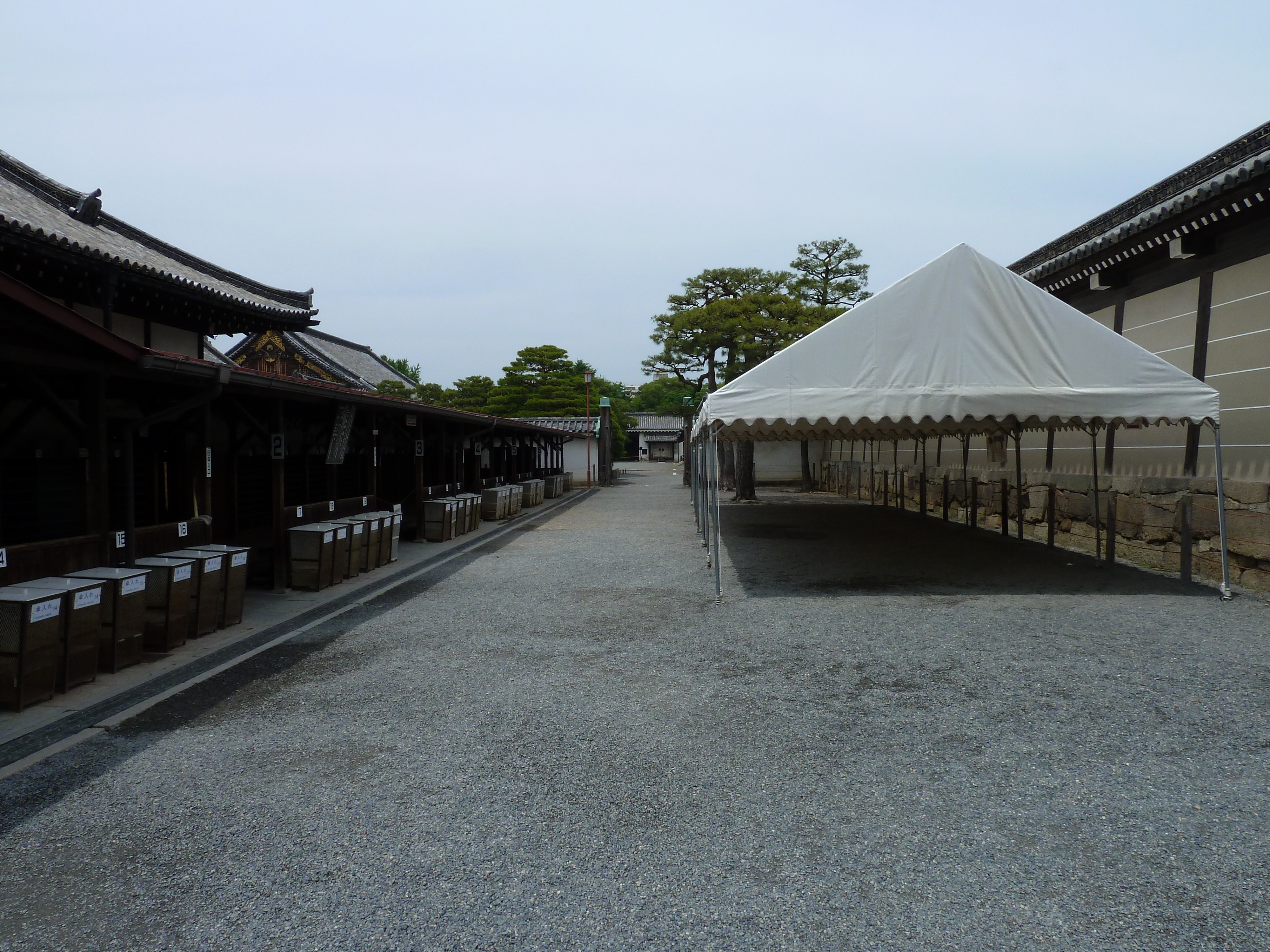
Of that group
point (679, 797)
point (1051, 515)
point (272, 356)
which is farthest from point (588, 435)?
point (679, 797)

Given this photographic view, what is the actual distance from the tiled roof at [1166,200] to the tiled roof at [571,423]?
73.7 feet

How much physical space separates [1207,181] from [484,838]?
982 centimetres

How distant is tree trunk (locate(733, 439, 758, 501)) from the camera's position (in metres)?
23.5

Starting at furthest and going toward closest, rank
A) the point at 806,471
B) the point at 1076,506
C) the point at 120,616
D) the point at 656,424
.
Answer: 1. the point at 656,424
2. the point at 806,471
3. the point at 1076,506
4. the point at 120,616

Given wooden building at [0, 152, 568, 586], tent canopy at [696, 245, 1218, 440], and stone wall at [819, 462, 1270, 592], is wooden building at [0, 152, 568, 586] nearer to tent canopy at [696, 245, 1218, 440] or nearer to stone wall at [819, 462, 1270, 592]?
tent canopy at [696, 245, 1218, 440]

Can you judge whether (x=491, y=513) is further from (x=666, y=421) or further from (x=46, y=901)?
(x=666, y=421)

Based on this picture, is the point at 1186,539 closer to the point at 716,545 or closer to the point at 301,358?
the point at 716,545

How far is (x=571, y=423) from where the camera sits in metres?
37.2

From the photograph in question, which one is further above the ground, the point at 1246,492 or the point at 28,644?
the point at 1246,492

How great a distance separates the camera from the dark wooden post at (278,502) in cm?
886

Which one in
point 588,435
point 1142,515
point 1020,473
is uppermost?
point 588,435

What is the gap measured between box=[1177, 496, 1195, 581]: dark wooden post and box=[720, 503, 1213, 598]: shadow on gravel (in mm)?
158

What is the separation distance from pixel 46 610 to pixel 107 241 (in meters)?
8.18

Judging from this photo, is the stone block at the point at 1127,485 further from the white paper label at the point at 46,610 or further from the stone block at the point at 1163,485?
the white paper label at the point at 46,610
